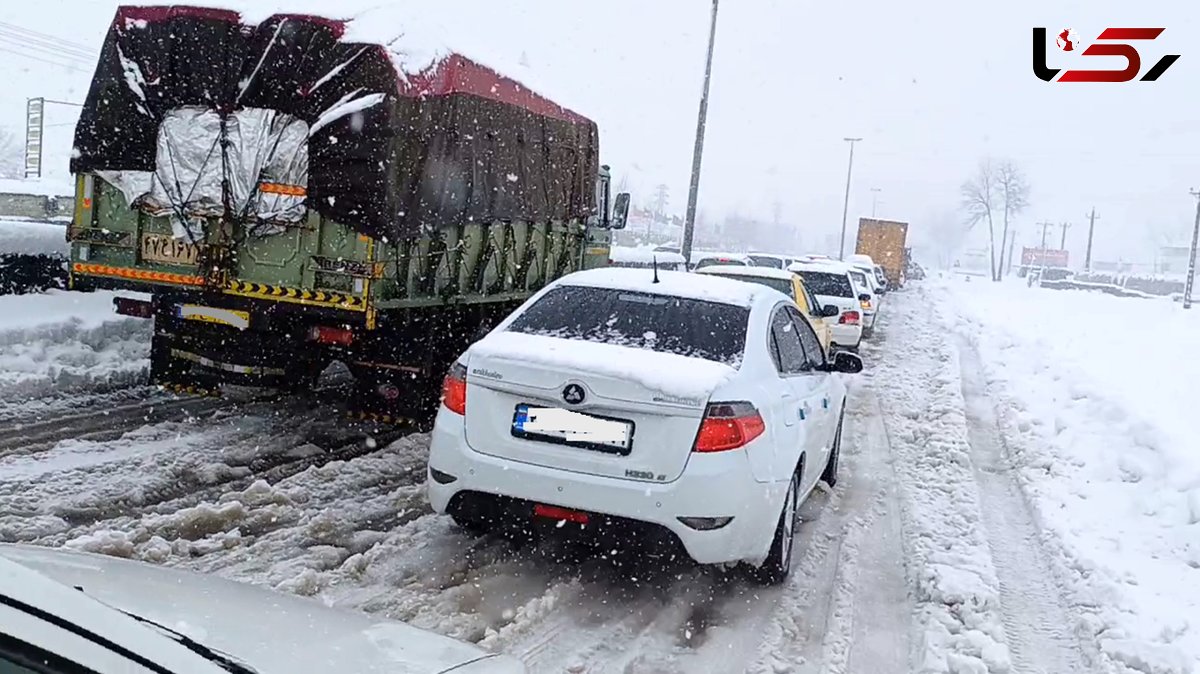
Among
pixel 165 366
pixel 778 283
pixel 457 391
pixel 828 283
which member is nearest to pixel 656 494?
pixel 457 391

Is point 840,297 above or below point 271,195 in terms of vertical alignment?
below

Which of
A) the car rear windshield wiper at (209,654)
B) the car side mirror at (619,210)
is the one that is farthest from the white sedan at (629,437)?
the car side mirror at (619,210)

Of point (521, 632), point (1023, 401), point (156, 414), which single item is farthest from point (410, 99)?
point (1023, 401)

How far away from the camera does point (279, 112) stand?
805cm

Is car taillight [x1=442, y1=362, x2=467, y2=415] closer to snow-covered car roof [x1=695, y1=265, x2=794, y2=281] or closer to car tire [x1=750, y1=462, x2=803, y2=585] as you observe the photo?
car tire [x1=750, y1=462, x2=803, y2=585]

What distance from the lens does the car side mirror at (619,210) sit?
1447 cm

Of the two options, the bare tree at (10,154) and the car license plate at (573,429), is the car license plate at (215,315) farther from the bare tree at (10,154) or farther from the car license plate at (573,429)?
the bare tree at (10,154)

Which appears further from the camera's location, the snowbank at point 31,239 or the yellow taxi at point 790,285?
the yellow taxi at point 790,285

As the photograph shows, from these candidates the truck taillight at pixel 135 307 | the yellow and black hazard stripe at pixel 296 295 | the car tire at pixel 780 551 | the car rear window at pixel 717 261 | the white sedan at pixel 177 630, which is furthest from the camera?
the car rear window at pixel 717 261

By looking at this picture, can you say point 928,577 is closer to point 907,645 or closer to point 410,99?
point 907,645

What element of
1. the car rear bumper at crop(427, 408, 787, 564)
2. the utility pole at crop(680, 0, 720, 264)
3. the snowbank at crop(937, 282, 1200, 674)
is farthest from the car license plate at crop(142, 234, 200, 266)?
the utility pole at crop(680, 0, 720, 264)

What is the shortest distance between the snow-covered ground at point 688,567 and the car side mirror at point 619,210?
571 cm

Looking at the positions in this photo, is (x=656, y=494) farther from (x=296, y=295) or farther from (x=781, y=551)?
(x=296, y=295)

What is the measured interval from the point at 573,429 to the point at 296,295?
3.67 meters
